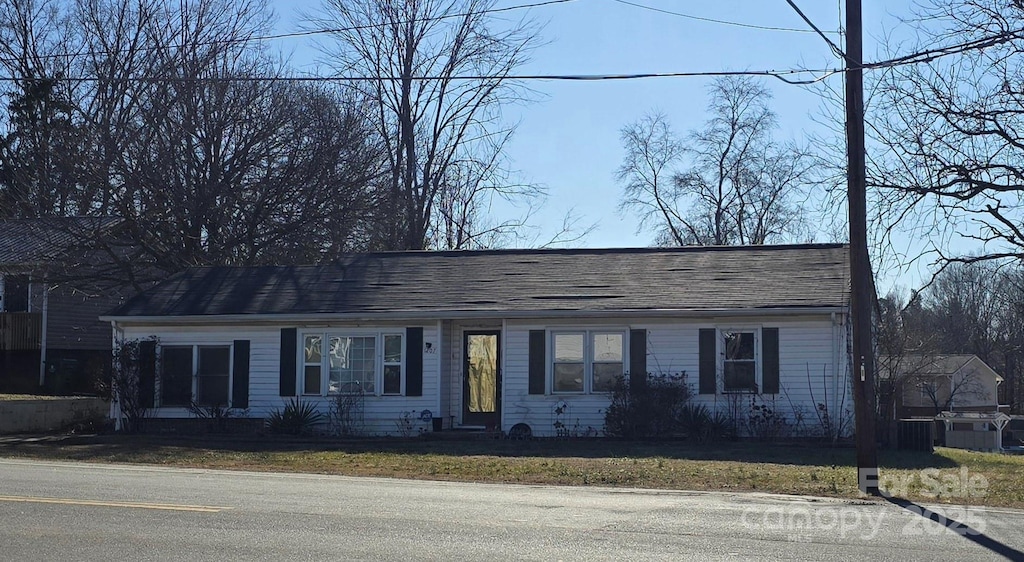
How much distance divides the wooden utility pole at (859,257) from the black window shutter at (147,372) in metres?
16.4

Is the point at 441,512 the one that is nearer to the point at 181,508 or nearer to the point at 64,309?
the point at 181,508

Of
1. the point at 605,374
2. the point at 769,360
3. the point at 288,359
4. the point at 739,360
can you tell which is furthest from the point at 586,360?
the point at 288,359

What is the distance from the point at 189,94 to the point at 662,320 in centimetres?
1605

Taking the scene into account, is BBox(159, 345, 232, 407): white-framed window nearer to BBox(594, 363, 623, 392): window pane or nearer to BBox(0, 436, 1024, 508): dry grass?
BBox(0, 436, 1024, 508): dry grass

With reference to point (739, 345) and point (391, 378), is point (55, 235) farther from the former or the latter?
point (739, 345)

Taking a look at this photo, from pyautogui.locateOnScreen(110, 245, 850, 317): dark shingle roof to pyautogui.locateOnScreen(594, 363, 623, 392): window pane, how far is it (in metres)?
1.29

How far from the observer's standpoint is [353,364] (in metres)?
23.9

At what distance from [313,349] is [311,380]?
0.70 m

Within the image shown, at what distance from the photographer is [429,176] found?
140ft

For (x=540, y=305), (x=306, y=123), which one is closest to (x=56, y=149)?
(x=306, y=123)

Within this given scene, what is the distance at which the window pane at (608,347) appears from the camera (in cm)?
2248

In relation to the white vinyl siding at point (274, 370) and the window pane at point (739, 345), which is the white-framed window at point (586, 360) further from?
the white vinyl siding at point (274, 370)

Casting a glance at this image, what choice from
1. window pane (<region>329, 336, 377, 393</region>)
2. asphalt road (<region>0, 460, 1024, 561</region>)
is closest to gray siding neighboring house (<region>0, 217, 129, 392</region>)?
window pane (<region>329, 336, 377, 393</region>)

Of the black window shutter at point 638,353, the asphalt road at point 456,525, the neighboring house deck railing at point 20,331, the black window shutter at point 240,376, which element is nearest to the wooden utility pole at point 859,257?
the asphalt road at point 456,525
